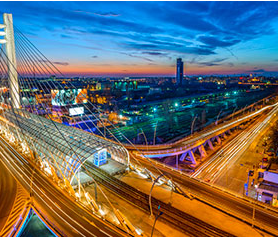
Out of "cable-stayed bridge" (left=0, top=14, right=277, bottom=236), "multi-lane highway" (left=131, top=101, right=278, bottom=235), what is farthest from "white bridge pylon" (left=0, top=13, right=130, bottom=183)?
"multi-lane highway" (left=131, top=101, right=278, bottom=235)

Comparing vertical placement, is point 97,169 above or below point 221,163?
above

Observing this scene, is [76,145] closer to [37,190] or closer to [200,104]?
[37,190]

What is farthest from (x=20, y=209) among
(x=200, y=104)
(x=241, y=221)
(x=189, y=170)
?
(x=200, y=104)

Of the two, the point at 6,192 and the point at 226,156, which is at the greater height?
the point at 6,192

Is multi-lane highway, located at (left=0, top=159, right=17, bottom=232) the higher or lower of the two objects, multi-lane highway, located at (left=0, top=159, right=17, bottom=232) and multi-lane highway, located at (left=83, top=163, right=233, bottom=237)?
the higher

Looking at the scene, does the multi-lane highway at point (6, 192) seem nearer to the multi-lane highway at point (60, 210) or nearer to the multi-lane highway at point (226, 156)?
the multi-lane highway at point (60, 210)

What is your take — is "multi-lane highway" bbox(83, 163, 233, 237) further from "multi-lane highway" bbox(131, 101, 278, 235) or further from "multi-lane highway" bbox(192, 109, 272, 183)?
"multi-lane highway" bbox(192, 109, 272, 183)

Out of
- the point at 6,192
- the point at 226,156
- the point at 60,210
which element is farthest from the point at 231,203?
the point at 226,156

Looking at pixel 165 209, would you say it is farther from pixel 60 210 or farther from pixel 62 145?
pixel 62 145
